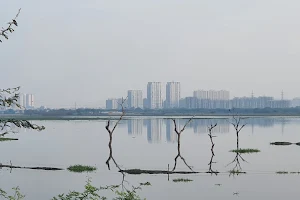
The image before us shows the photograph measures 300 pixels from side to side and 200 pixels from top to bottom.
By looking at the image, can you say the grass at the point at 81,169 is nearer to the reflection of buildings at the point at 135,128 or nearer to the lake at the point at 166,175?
the lake at the point at 166,175

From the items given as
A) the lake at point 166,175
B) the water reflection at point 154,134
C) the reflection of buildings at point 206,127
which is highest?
the reflection of buildings at point 206,127

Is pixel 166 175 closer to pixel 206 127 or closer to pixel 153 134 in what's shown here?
pixel 153 134

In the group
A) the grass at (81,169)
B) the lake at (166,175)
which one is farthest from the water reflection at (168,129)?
the grass at (81,169)

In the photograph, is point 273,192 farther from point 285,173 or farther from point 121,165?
point 121,165

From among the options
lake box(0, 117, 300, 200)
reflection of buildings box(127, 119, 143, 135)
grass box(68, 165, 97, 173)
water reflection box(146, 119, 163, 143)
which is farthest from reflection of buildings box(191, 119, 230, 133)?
grass box(68, 165, 97, 173)

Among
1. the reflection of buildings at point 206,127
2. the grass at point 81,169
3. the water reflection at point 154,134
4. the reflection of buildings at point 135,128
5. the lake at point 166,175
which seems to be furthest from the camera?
the reflection of buildings at point 206,127

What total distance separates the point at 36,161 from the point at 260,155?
65.1 ft

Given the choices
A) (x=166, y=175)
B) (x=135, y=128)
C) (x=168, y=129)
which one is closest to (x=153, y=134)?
Answer: (x=168, y=129)

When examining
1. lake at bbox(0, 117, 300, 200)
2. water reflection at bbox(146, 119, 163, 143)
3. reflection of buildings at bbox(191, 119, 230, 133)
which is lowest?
lake at bbox(0, 117, 300, 200)

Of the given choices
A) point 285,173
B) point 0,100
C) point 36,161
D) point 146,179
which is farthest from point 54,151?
point 0,100

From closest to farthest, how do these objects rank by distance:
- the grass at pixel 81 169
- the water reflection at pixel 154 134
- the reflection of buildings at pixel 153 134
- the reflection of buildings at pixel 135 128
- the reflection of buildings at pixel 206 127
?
the grass at pixel 81 169 → the water reflection at pixel 154 134 → the reflection of buildings at pixel 153 134 → the reflection of buildings at pixel 135 128 → the reflection of buildings at pixel 206 127

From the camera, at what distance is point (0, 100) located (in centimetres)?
593

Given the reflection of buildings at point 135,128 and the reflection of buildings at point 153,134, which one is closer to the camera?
the reflection of buildings at point 153,134

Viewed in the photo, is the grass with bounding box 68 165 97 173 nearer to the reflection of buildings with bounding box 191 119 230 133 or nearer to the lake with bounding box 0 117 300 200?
the lake with bounding box 0 117 300 200
